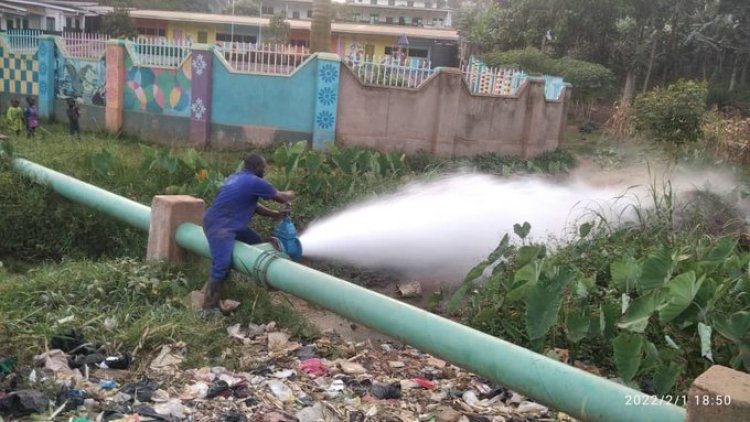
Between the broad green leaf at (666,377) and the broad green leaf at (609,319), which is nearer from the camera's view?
the broad green leaf at (666,377)

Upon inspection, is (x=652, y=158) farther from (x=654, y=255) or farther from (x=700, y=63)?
(x=700, y=63)

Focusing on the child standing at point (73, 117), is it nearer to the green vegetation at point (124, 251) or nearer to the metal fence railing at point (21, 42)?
the green vegetation at point (124, 251)

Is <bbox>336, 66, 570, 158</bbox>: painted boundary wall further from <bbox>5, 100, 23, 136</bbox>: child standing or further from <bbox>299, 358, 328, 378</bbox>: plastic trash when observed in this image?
<bbox>299, 358, 328, 378</bbox>: plastic trash

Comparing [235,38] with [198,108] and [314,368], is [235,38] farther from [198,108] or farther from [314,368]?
[314,368]

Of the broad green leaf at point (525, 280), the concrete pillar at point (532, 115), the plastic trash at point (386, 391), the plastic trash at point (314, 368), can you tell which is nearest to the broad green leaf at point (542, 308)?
the broad green leaf at point (525, 280)

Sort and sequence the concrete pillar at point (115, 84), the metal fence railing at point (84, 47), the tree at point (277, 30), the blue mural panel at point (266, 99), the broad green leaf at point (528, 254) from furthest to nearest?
the tree at point (277, 30) → the metal fence railing at point (84, 47) → the concrete pillar at point (115, 84) → the blue mural panel at point (266, 99) → the broad green leaf at point (528, 254)

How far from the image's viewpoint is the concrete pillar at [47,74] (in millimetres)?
17203

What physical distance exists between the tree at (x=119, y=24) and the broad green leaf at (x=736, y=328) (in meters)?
32.6

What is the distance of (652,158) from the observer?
1525 cm

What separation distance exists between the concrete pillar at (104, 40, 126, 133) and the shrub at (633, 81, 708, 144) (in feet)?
37.1

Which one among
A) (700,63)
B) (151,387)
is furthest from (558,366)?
(700,63)

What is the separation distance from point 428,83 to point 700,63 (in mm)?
20446

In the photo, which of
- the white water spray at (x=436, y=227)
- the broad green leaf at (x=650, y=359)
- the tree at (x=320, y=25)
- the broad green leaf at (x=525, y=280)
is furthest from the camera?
the tree at (x=320, y=25)

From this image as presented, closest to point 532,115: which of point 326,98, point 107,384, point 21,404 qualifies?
point 326,98
